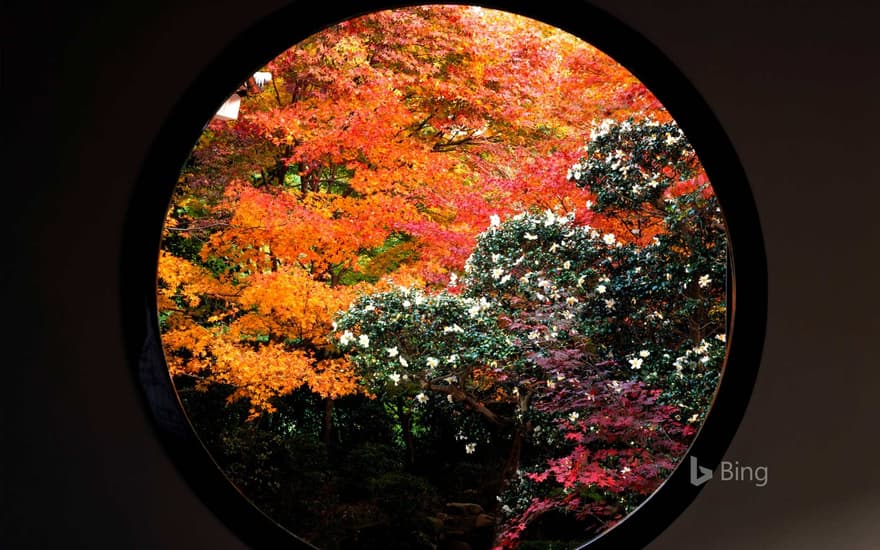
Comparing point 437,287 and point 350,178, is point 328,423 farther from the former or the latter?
point 350,178

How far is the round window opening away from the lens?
464 centimetres

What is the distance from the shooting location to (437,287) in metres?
5.45

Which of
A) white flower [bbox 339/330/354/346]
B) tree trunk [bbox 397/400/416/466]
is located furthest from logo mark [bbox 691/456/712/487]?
tree trunk [bbox 397/400/416/466]

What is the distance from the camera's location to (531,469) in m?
5.38

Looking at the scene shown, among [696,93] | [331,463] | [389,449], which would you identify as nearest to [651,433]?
[389,449]

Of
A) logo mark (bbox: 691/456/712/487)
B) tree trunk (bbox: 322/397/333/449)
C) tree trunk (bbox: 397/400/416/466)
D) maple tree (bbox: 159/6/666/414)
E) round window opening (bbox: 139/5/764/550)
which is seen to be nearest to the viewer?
logo mark (bbox: 691/456/712/487)

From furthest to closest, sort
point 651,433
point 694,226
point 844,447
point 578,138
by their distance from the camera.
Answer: point 578,138 < point 651,433 < point 694,226 < point 844,447

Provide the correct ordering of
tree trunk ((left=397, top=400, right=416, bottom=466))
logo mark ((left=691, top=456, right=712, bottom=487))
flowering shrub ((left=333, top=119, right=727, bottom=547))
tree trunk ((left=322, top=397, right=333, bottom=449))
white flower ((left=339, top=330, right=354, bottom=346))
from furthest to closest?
tree trunk ((left=397, top=400, right=416, bottom=466))
tree trunk ((left=322, top=397, right=333, bottom=449))
white flower ((left=339, top=330, right=354, bottom=346))
flowering shrub ((left=333, top=119, right=727, bottom=547))
logo mark ((left=691, top=456, right=712, bottom=487))

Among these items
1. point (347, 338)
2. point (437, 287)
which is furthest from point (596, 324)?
point (347, 338)

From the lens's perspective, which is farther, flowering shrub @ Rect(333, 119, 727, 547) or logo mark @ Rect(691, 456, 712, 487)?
flowering shrub @ Rect(333, 119, 727, 547)

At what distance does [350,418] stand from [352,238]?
1.47 metres

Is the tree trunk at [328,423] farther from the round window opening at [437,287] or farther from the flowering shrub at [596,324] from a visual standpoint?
the flowering shrub at [596,324]

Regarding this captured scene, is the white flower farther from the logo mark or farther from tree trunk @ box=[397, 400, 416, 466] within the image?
the logo mark

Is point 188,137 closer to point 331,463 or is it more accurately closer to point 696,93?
point 696,93
